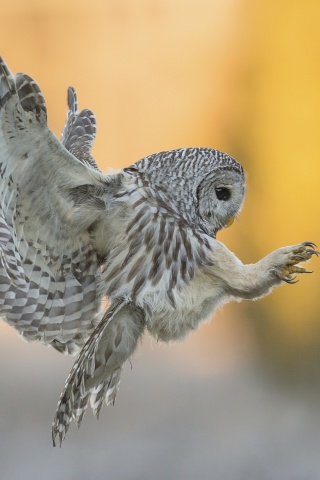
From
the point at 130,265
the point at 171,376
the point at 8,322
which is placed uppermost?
the point at 130,265

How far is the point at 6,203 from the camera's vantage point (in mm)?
3676

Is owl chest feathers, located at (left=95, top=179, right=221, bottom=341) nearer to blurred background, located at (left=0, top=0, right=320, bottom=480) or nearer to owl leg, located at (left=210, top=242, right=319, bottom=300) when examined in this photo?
owl leg, located at (left=210, top=242, right=319, bottom=300)

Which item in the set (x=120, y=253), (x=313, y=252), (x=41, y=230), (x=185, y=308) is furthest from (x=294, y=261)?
(x=41, y=230)

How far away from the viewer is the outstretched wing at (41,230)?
3.54 meters

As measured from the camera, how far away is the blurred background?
760 centimetres

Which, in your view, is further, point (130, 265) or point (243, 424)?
point (243, 424)

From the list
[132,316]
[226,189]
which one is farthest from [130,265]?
[226,189]

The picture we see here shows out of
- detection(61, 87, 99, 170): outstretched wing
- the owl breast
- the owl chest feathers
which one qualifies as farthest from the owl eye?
detection(61, 87, 99, 170): outstretched wing

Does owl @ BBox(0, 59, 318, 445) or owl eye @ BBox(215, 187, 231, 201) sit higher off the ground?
owl eye @ BBox(215, 187, 231, 201)

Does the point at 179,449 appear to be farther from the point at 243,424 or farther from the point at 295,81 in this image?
the point at 295,81

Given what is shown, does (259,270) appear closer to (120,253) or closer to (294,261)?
(294,261)

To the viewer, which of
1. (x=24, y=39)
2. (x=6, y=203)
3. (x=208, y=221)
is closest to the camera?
(x=6, y=203)

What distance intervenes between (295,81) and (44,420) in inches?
116

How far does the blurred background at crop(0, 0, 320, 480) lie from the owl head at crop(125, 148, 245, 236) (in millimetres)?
2860
